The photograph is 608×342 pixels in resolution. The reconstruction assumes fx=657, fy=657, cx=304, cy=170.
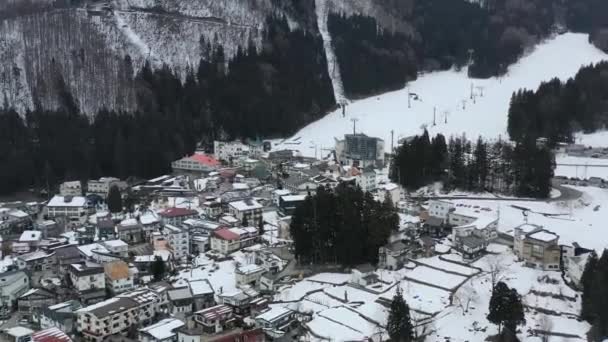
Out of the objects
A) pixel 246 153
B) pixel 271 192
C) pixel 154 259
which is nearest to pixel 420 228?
pixel 271 192

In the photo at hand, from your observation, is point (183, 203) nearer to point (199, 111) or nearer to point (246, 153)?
point (246, 153)

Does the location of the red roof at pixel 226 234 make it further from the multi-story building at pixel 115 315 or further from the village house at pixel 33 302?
the village house at pixel 33 302

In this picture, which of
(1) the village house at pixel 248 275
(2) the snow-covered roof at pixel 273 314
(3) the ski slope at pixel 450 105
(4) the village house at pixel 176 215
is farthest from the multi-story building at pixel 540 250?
(3) the ski slope at pixel 450 105

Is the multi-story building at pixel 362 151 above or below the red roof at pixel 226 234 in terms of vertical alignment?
above

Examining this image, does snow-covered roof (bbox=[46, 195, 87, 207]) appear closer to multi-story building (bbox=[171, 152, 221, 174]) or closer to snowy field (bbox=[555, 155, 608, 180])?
multi-story building (bbox=[171, 152, 221, 174])

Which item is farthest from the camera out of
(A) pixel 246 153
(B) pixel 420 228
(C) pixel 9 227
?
(A) pixel 246 153

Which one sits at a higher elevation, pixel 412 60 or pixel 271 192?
pixel 412 60

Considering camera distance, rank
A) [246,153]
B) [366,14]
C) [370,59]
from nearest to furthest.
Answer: [246,153] → [370,59] → [366,14]
